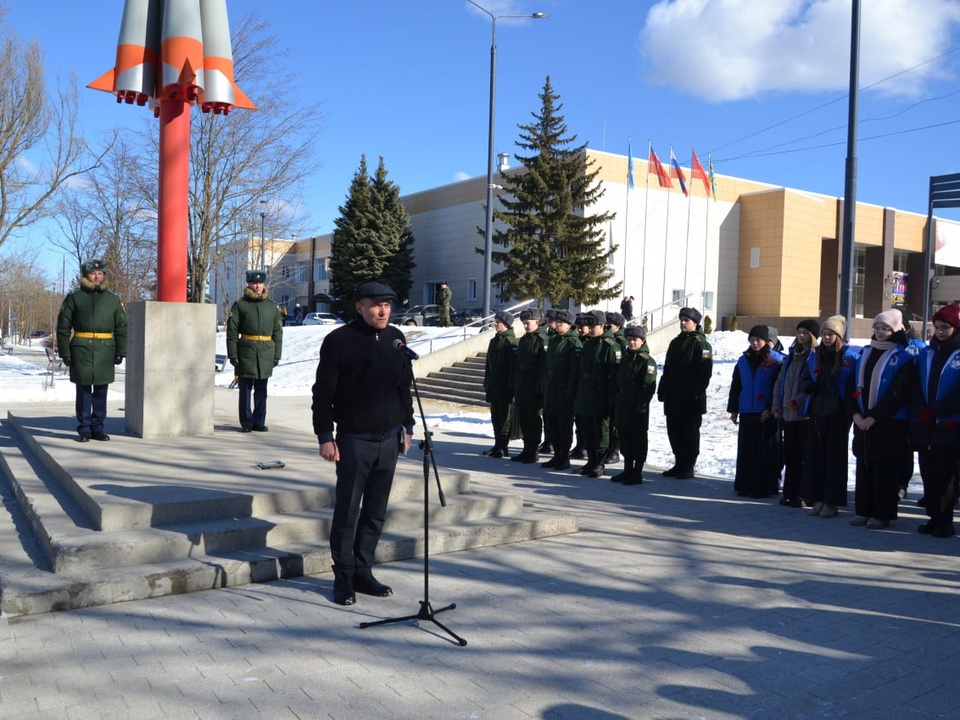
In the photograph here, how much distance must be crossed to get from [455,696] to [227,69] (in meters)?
8.62

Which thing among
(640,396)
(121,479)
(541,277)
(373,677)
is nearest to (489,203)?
(541,277)

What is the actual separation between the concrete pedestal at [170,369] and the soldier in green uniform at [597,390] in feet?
15.2

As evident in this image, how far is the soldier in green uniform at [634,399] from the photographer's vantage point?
9.56 metres

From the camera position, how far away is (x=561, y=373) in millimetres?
10688

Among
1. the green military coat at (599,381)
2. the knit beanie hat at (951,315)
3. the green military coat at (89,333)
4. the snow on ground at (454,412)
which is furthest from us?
the snow on ground at (454,412)

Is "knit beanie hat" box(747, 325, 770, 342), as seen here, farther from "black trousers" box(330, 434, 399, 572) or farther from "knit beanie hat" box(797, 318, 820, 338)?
"black trousers" box(330, 434, 399, 572)

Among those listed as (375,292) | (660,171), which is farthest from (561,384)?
(660,171)

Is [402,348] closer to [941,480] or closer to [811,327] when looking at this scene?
[941,480]

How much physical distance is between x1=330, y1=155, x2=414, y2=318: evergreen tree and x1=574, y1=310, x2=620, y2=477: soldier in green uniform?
38.2 metres

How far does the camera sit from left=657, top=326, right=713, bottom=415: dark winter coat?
31.5 ft

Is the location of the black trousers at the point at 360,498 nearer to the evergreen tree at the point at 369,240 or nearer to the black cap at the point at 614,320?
the black cap at the point at 614,320

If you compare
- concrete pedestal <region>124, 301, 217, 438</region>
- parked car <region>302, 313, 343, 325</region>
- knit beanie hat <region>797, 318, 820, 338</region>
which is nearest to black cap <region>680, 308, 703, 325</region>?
knit beanie hat <region>797, 318, 820, 338</region>

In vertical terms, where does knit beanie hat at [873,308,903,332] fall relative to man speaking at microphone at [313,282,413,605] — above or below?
above

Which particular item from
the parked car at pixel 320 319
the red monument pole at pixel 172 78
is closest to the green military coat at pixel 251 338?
the red monument pole at pixel 172 78
